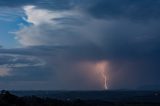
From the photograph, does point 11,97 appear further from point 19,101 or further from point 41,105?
point 41,105

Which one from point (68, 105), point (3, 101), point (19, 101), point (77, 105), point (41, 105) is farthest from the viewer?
point (77, 105)

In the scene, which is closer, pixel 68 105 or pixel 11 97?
pixel 11 97

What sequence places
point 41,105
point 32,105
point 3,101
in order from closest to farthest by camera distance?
1. point 3,101
2. point 32,105
3. point 41,105

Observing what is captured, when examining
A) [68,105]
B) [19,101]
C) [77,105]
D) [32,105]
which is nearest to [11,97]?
[19,101]

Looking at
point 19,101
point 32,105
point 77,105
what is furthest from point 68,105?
point 19,101

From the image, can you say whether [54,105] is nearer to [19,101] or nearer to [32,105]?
[32,105]

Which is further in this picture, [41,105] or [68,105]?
[68,105]

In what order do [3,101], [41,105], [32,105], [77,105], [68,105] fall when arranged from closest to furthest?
[3,101]
[32,105]
[41,105]
[68,105]
[77,105]

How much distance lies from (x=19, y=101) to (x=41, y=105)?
18340 millimetres

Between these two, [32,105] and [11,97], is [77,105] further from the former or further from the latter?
[11,97]

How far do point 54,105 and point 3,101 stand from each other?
26466 millimetres

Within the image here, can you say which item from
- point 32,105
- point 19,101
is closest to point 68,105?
point 32,105

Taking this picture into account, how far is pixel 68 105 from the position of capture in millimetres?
137875

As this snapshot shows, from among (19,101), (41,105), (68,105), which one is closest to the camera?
(19,101)
